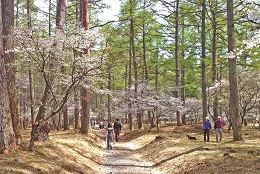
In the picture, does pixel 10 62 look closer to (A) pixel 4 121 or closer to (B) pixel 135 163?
(A) pixel 4 121

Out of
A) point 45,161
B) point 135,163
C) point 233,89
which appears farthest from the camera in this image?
point 233,89

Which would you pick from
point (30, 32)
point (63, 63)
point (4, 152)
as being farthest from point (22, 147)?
point (30, 32)

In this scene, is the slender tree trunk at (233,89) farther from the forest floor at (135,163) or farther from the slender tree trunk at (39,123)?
the slender tree trunk at (39,123)

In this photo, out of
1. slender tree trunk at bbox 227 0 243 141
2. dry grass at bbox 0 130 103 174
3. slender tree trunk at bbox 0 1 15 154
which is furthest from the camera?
slender tree trunk at bbox 227 0 243 141

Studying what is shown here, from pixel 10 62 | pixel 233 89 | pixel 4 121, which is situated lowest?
pixel 4 121

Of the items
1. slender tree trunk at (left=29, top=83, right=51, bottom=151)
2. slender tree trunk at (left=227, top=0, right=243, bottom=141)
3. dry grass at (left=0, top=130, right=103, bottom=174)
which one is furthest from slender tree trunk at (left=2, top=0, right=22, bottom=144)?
slender tree trunk at (left=227, top=0, right=243, bottom=141)

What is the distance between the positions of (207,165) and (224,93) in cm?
1485

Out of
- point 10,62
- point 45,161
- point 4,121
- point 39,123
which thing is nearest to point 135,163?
point 45,161

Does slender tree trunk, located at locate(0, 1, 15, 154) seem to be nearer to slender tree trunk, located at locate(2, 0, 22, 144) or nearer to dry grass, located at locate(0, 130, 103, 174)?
dry grass, located at locate(0, 130, 103, 174)

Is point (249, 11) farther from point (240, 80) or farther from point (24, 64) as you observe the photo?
point (240, 80)

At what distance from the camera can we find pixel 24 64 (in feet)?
28.1

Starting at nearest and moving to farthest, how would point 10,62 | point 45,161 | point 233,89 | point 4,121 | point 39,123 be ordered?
point 4,121 < point 45,161 < point 39,123 < point 10,62 < point 233,89

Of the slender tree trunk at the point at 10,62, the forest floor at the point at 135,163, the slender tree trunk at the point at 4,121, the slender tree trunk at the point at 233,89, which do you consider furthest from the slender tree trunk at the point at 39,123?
the slender tree trunk at the point at 233,89

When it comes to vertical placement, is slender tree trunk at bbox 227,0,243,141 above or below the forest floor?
above
